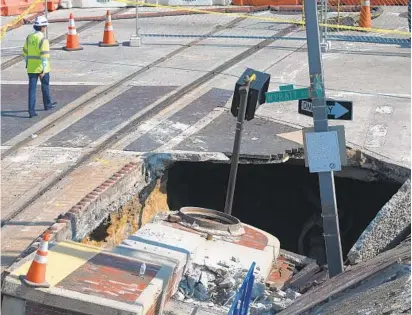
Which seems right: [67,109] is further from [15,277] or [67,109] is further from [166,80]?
[15,277]

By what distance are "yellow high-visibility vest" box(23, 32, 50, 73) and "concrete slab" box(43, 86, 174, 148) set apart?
1087 mm

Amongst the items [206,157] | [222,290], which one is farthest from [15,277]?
[206,157]

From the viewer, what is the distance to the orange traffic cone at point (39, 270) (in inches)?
348

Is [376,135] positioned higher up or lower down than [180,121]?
lower down

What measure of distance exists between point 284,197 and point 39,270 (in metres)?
6.34

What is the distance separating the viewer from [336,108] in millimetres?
9586

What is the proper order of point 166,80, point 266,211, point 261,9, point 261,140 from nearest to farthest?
point 261,140 < point 266,211 < point 166,80 < point 261,9

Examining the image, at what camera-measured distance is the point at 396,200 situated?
436 inches

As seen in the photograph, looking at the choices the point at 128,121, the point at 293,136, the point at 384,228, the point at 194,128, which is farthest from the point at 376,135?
the point at 128,121

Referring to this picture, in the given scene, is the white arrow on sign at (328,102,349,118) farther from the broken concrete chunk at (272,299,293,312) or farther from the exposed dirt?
the exposed dirt

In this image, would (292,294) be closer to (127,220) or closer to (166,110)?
(127,220)

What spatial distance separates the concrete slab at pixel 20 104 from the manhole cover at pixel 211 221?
3640mm

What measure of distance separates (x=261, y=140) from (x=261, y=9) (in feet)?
30.6

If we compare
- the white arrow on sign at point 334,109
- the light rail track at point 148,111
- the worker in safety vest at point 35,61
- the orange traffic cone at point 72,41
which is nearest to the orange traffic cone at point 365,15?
the light rail track at point 148,111
